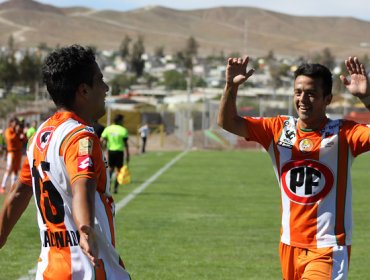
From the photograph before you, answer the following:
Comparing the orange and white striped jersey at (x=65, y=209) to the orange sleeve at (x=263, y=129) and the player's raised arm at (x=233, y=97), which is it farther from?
→ the orange sleeve at (x=263, y=129)

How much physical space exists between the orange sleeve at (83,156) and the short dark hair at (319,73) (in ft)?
8.32

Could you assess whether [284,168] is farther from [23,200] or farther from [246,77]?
[23,200]

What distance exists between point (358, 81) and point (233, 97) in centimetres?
101

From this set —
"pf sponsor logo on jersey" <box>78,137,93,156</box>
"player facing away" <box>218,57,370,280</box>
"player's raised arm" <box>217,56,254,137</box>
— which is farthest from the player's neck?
"pf sponsor logo on jersey" <box>78,137,93,156</box>

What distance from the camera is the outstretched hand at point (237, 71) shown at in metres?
7.76

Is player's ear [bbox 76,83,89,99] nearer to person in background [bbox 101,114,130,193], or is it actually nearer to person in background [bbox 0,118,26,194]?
person in background [bbox 101,114,130,193]

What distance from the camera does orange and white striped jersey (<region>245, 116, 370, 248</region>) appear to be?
25.1 ft

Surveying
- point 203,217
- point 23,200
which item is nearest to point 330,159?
point 23,200

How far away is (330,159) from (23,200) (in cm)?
244

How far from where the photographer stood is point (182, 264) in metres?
13.3

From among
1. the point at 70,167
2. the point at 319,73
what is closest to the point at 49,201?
the point at 70,167

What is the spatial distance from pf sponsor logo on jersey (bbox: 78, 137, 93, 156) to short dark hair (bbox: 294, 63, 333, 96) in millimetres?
2591

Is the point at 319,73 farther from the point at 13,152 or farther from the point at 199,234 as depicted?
the point at 13,152

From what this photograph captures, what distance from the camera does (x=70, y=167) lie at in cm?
558
